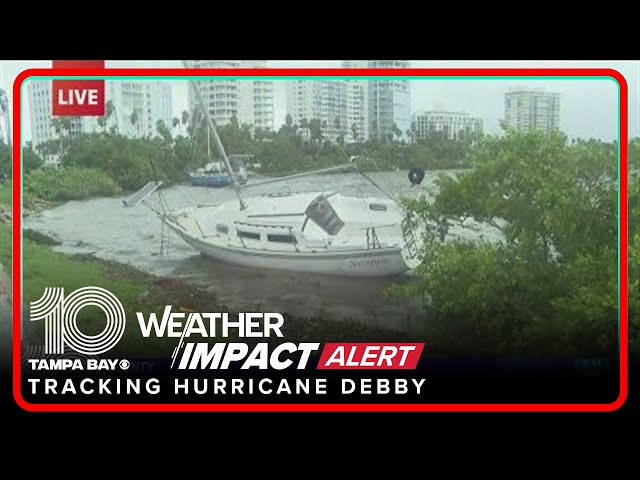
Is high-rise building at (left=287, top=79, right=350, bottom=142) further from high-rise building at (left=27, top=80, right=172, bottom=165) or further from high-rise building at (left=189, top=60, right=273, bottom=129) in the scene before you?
high-rise building at (left=27, top=80, right=172, bottom=165)

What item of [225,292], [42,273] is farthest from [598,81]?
[42,273]

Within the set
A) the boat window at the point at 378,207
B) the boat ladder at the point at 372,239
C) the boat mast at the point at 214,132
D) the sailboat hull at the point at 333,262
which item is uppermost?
the boat mast at the point at 214,132

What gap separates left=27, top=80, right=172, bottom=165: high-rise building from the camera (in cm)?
422

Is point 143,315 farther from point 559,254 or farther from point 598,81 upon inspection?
point 598,81

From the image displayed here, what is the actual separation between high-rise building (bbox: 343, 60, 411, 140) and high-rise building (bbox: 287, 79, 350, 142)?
94 mm

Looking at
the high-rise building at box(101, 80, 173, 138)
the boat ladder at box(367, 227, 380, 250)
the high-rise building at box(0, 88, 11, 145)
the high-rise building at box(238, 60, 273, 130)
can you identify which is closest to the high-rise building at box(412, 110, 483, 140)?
the boat ladder at box(367, 227, 380, 250)

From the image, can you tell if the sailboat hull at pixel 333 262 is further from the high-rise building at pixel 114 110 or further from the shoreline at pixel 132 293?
the high-rise building at pixel 114 110

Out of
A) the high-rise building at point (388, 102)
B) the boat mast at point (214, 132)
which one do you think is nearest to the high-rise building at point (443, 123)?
the high-rise building at point (388, 102)

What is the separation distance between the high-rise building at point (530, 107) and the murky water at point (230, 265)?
375mm

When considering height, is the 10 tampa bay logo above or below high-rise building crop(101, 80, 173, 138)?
below

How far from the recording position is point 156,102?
4.25 m

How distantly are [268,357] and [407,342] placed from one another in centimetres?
55

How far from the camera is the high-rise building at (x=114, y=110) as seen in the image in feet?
13.9

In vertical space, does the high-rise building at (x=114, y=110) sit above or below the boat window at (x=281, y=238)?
above
